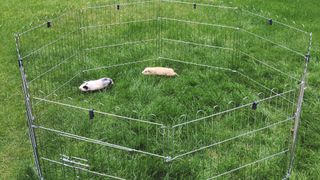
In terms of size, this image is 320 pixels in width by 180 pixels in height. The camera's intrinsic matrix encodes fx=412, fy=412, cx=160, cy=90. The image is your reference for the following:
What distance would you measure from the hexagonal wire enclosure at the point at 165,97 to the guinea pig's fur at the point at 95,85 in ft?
0.23

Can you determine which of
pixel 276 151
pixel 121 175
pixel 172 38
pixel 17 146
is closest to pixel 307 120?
pixel 276 151

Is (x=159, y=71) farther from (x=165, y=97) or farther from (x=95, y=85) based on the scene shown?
(x=95, y=85)

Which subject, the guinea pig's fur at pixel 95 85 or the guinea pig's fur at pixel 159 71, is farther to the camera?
the guinea pig's fur at pixel 159 71

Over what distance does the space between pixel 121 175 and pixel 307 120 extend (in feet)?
7.52

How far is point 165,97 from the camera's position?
511 cm

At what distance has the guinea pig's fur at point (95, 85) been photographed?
536 cm

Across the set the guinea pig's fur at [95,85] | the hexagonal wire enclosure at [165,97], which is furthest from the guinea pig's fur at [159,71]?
the guinea pig's fur at [95,85]

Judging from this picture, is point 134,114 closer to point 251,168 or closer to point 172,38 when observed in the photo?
point 251,168

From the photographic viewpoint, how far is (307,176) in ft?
12.7

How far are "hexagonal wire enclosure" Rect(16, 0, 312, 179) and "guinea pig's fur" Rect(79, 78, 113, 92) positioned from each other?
0.07 m

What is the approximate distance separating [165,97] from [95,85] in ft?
3.14

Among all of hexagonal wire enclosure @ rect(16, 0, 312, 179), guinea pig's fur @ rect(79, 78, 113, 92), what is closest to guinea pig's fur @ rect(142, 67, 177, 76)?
hexagonal wire enclosure @ rect(16, 0, 312, 179)

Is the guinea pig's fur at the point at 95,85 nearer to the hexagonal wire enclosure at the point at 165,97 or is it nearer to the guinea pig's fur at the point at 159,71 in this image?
the hexagonal wire enclosure at the point at 165,97

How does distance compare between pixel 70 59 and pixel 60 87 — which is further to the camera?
pixel 70 59
